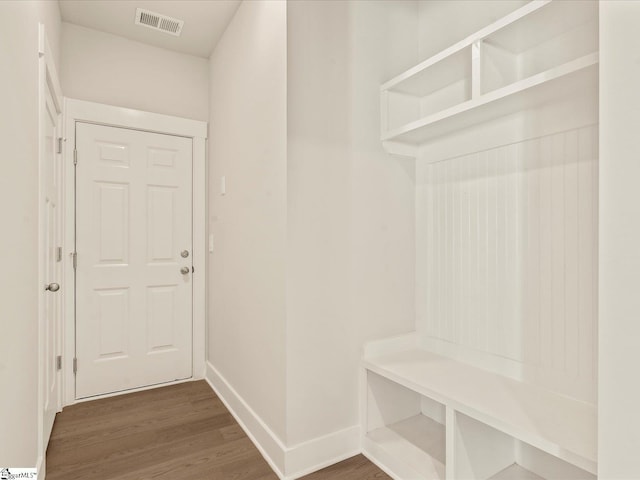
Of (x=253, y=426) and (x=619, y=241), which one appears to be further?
(x=253, y=426)

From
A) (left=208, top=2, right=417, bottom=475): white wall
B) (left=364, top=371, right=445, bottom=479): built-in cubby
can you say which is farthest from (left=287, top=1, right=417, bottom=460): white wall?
(left=364, top=371, right=445, bottom=479): built-in cubby

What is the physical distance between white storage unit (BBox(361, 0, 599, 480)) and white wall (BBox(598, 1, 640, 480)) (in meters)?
0.26

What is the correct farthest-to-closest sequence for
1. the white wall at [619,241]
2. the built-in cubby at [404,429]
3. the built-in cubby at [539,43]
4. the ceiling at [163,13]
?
the ceiling at [163,13] < the built-in cubby at [404,429] < the built-in cubby at [539,43] < the white wall at [619,241]

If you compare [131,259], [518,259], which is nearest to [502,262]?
[518,259]

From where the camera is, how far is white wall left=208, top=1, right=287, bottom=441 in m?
1.87

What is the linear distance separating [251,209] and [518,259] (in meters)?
1.47

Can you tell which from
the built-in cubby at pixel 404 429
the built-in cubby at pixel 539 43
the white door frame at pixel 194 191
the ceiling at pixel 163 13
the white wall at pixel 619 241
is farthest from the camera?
the white door frame at pixel 194 191

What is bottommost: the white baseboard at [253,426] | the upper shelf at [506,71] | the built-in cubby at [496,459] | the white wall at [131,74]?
the white baseboard at [253,426]

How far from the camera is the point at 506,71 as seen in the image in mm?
1671

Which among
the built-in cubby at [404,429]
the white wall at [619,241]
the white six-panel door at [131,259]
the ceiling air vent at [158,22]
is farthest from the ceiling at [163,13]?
the built-in cubby at [404,429]

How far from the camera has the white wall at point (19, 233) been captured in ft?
3.86

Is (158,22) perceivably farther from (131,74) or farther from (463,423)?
(463,423)

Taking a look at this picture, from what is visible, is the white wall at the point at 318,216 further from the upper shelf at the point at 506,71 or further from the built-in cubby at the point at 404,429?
the upper shelf at the point at 506,71

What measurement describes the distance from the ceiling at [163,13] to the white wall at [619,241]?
89.9 inches
